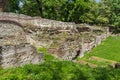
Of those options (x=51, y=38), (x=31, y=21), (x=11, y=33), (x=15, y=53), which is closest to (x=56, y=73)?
(x=15, y=53)

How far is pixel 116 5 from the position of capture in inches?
2173

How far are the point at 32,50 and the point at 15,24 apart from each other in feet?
25.5

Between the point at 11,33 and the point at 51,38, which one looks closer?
the point at 11,33

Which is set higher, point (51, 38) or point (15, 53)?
point (15, 53)

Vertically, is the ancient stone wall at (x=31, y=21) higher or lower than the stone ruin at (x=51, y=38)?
higher

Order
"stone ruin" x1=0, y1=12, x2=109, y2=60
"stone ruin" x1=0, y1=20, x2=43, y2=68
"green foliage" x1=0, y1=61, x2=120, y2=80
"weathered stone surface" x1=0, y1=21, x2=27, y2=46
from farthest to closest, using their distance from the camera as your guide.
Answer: "weathered stone surface" x1=0, y1=21, x2=27, y2=46, "stone ruin" x1=0, y1=12, x2=109, y2=60, "stone ruin" x1=0, y1=20, x2=43, y2=68, "green foliage" x1=0, y1=61, x2=120, y2=80

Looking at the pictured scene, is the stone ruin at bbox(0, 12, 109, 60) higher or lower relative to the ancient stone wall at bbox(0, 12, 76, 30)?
lower

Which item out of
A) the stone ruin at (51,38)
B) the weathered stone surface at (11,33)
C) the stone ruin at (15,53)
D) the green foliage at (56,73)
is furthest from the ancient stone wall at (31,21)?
the green foliage at (56,73)

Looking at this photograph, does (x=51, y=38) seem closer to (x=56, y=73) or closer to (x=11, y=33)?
(x=11, y=33)

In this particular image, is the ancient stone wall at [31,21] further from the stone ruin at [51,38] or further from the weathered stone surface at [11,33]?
the weathered stone surface at [11,33]

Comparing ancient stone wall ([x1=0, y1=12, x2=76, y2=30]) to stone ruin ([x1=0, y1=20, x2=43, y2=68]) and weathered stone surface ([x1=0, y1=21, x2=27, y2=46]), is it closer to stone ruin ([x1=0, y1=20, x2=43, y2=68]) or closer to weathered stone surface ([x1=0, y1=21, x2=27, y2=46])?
weathered stone surface ([x1=0, y1=21, x2=27, y2=46])

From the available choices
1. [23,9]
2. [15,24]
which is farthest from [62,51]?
[23,9]

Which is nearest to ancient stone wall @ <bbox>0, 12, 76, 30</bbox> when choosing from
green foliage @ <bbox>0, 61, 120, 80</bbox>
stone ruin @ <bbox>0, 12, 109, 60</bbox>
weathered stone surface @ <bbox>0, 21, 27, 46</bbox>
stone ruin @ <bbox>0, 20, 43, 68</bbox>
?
stone ruin @ <bbox>0, 12, 109, 60</bbox>

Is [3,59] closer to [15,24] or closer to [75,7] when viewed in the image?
[15,24]
